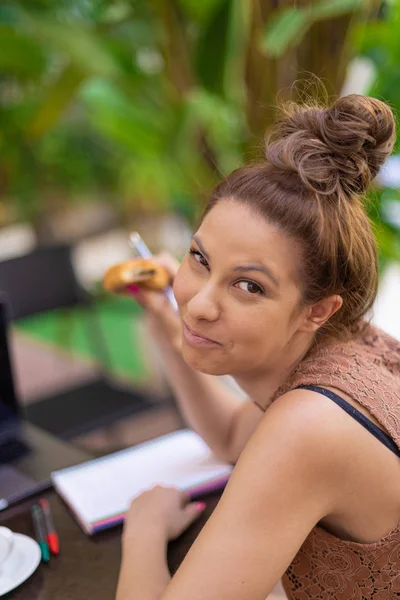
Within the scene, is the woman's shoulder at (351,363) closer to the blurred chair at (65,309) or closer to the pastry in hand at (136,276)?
the pastry in hand at (136,276)

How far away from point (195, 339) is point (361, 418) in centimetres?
21

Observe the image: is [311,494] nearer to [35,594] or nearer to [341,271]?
[341,271]

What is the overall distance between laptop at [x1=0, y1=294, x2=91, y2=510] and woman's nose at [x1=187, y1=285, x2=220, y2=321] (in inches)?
18.8

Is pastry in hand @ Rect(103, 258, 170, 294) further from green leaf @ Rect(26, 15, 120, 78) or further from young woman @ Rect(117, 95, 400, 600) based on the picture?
green leaf @ Rect(26, 15, 120, 78)

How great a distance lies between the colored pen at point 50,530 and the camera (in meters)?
0.94

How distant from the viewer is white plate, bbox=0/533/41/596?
0.86 meters

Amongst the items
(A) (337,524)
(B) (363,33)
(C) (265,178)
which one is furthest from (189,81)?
(A) (337,524)

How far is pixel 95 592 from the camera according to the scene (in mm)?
869

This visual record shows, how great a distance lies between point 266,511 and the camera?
2.41 ft

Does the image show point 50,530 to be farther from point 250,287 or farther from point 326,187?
point 326,187

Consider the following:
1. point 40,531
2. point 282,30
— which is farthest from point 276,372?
point 282,30

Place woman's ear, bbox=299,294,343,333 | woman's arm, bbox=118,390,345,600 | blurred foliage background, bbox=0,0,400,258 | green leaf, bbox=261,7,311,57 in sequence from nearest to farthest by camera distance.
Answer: woman's arm, bbox=118,390,345,600
woman's ear, bbox=299,294,343,333
green leaf, bbox=261,7,311,57
blurred foliage background, bbox=0,0,400,258

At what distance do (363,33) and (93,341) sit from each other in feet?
7.58

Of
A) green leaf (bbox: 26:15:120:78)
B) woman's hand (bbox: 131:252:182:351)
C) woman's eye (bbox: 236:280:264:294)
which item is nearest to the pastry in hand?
woman's hand (bbox: 131:252:182:351)
